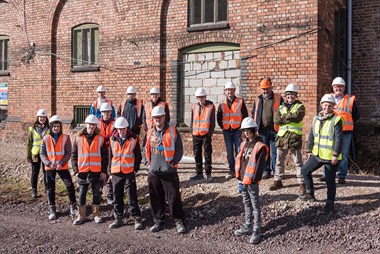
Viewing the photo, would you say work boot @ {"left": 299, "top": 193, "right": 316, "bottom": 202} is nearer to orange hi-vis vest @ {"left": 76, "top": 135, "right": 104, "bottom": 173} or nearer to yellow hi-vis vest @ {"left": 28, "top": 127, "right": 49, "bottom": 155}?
orange hi-vis vest @ {"left": 76, "top": 135, "right": 104, "bottom": 173}

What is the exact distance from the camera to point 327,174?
6949mm

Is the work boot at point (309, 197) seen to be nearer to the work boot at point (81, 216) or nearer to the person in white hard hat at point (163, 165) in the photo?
the person in white hard hat at point (163, 165)

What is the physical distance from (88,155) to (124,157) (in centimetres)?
74

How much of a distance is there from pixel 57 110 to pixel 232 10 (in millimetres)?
7328

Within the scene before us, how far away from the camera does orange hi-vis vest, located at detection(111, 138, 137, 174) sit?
24.3 ft

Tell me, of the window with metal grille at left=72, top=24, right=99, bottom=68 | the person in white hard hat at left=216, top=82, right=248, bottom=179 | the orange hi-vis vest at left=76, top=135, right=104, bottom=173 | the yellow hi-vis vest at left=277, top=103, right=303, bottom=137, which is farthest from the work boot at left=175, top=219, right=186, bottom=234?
the window with metal grille at left=72, top=24, right=99, bottom=68

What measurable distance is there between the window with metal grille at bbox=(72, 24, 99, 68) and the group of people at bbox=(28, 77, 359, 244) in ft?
18.6

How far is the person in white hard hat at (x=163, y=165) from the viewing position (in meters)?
7.21

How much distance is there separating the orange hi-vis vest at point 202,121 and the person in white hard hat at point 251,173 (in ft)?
6.32

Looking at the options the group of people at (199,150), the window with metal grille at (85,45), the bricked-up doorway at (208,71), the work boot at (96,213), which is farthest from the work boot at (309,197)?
the window with metal grille at (85,45)

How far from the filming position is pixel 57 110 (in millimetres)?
15023

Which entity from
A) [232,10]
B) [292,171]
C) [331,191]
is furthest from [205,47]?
[331,191]

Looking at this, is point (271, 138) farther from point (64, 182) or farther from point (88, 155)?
point (64, 182)

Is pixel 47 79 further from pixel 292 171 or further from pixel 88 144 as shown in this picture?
pixel 292 171
